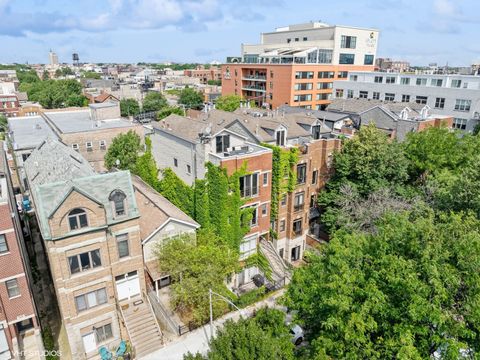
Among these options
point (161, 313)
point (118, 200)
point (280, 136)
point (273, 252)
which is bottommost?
point (273, 252)

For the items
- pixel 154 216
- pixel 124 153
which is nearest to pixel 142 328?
pixel 154 216

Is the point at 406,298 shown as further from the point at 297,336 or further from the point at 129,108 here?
the point at 129,108

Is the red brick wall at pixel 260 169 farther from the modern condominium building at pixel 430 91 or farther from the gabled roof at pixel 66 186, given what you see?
the modern condominium building at pixel 430 91

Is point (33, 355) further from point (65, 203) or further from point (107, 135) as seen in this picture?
point (107, 135)

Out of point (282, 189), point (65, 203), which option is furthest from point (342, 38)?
point (65, 203)

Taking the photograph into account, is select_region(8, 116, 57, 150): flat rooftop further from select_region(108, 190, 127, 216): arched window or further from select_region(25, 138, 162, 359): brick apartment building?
select_region(108, 190, 127, 216): arched window
